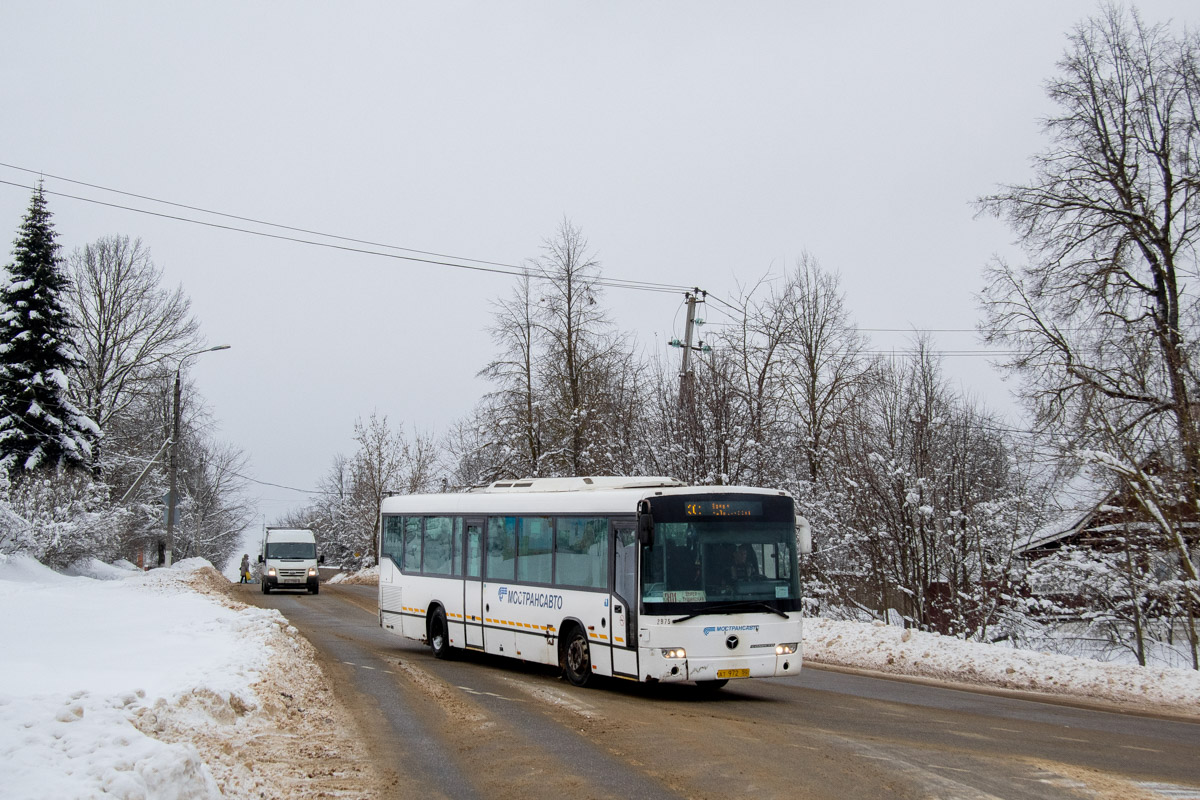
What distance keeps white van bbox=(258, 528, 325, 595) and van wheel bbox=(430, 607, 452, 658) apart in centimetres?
2431

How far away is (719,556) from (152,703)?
23.3 feet

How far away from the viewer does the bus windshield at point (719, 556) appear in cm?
1306

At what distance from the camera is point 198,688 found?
32.6 feet

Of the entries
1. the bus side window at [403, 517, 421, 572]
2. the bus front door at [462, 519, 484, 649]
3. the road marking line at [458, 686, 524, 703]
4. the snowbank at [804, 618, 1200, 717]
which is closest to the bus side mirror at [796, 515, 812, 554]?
the snowbank at [804, 618, 1200, 717]

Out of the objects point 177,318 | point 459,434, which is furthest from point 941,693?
point 177,318

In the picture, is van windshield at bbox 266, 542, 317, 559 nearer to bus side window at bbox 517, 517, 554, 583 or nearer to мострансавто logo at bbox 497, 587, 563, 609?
мострансавто logo at bbox 497, 587, 563, 609

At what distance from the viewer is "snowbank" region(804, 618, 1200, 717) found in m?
13.9

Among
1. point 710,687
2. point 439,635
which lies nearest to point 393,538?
point 439,635

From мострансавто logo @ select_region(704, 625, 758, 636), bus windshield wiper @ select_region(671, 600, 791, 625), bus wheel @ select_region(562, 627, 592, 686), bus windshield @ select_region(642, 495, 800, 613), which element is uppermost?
bus windshield @ select_region(642, 495, 800, 613)

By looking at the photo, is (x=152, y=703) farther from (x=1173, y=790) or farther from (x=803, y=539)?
(x=803, y=539)

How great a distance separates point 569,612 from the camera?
14.6 meters

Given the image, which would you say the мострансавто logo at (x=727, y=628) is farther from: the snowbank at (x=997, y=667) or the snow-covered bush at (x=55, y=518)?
the snow-covered bush at (x=55, y=518)

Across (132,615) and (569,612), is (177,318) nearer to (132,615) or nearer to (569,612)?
(132,615)

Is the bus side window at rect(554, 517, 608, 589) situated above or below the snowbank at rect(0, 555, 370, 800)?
above
